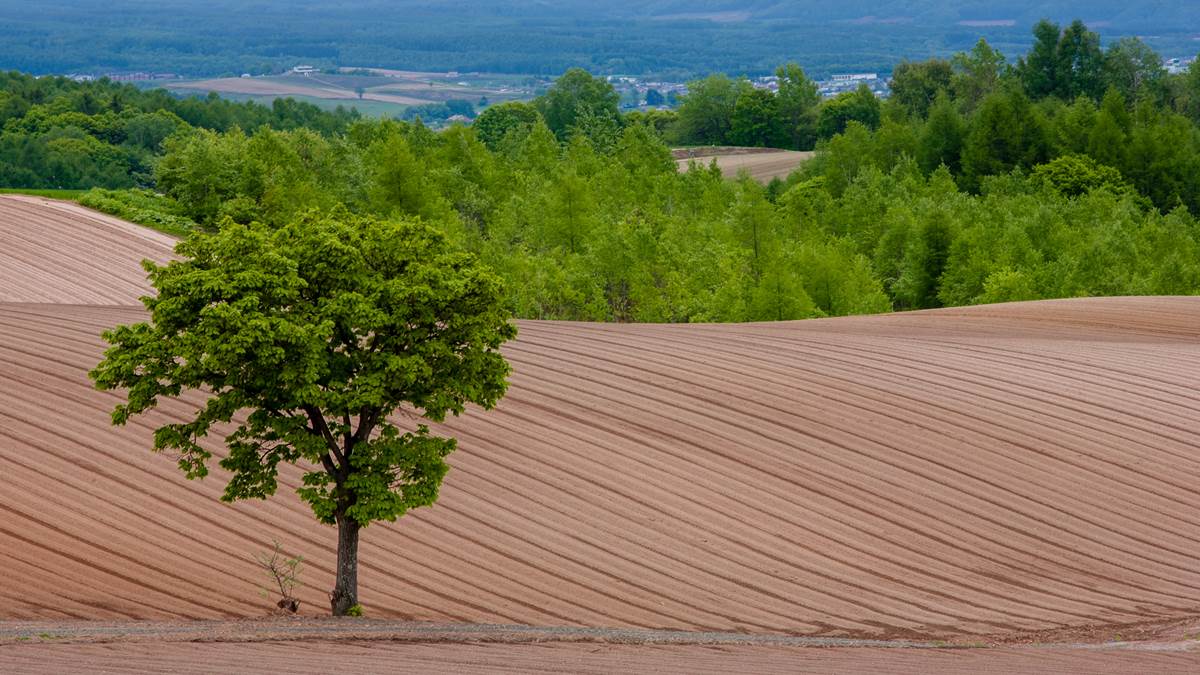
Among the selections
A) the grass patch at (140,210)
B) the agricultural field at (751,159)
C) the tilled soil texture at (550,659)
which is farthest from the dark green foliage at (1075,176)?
the tilled soil texture at (550,659)

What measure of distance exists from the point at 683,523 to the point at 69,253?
3554 cm

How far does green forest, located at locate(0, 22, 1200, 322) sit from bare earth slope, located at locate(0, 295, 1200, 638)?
5.57 m

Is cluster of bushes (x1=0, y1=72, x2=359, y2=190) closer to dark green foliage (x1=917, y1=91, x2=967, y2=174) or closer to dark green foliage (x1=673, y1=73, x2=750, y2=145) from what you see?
dark green foliage (x1=673, y1=73, x2=750, y2=145)

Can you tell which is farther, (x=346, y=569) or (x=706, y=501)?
(x=706, y=501)

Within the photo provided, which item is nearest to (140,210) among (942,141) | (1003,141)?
(1003,141)

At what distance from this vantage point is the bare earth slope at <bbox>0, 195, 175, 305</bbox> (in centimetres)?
4831

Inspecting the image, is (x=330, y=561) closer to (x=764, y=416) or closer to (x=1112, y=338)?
(x=764, y=416)

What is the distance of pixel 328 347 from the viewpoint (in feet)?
64.5

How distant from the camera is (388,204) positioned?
74625mm

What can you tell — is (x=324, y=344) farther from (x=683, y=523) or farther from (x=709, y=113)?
(x=709, y=113)

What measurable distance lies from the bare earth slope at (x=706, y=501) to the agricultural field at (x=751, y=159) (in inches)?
3449

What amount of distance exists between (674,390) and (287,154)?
49.2 meters

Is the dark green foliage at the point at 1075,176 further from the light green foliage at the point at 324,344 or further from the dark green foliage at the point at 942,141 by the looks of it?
the light green foliage at the point at 324,344

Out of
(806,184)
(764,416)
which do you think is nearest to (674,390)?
(764,416)
